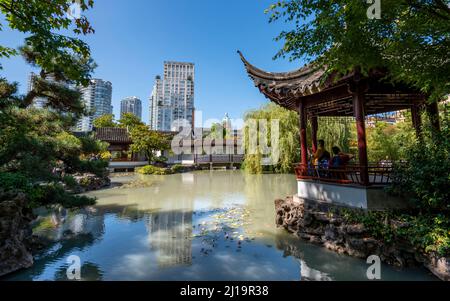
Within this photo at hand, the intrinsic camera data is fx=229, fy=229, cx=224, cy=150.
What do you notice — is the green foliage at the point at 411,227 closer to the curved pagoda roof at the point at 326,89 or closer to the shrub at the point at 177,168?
the curved pagoda roof at the point at 326,89

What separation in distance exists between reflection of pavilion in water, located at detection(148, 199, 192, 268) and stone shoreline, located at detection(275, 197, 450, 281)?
2.22 m

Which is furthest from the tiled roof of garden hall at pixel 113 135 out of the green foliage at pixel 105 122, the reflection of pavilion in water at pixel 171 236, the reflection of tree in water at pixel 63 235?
the reflection of pavilion in water at pixel 171 236

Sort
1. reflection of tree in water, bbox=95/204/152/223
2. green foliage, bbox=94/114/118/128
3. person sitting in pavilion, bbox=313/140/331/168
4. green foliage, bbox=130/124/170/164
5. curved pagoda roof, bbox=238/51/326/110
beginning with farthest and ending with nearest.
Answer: green foliage, bbox=94/114/118/128 < green foliage, bbox=130/124/170/164 < reflection of tree in water, bbox=95/204/152/223 < person sitting in pavilion, bbox=313/140/331/168 < curved pagoda roof, bbox=238/51/326/110

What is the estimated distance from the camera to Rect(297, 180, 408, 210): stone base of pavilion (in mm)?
3965

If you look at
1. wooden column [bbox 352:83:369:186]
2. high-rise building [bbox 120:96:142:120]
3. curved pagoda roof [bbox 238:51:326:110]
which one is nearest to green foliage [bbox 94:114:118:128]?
curved pagoda roof [bbox 238:51:326:110]

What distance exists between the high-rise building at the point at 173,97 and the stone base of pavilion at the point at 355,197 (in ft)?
227

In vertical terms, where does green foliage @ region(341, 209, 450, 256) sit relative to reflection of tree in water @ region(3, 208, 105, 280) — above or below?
above

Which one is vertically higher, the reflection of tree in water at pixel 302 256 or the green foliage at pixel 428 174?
the green foliage at pixel 428 174

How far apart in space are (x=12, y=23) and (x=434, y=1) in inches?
217

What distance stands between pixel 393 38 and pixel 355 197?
2.60m

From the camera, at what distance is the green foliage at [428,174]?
3150 millimetres

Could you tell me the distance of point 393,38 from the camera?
3199 mm

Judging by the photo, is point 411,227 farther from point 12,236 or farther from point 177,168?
point 177,168

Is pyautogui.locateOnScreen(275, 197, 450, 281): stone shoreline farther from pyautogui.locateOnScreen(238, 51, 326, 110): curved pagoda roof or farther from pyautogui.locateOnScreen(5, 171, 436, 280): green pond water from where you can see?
pyautogui.locateOnScreen(238, 51, 326, 110): curved pagoda roof
